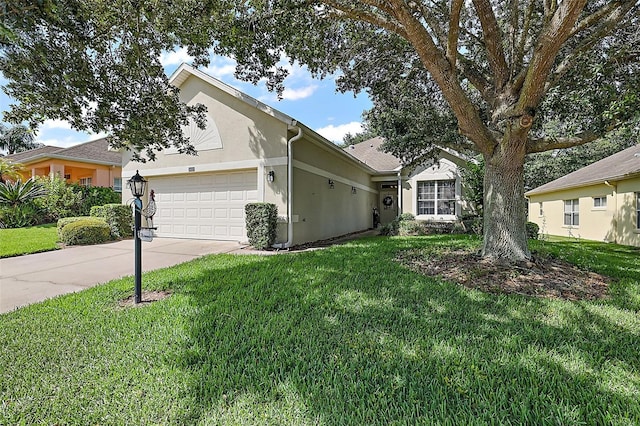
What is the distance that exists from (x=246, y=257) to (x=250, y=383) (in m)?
4.90

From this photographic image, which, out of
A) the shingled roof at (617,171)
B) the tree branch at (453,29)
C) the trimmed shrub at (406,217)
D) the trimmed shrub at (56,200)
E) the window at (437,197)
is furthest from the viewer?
the window at (437,197)

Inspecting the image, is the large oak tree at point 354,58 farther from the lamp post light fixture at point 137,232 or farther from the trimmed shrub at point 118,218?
the trimmed shrub at point 118,218

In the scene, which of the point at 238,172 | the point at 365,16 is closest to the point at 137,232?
the point at 365,16

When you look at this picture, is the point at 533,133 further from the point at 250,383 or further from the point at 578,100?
the point at 250,383

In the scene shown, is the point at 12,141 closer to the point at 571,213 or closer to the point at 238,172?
the point at 238,172

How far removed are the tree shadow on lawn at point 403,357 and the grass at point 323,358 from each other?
13mm

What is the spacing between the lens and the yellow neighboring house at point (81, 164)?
15.9 m

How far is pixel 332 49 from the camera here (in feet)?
25.2

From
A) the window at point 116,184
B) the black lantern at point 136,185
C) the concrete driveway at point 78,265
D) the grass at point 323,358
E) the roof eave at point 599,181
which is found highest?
the window at point 116,184

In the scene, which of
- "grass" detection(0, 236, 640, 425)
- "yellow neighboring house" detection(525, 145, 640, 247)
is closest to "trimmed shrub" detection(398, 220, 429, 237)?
"yellow neighboring house" detection(525, 145, 640, 247)

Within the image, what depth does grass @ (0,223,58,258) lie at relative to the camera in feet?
25.5

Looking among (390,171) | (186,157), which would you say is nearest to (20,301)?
(186,157)

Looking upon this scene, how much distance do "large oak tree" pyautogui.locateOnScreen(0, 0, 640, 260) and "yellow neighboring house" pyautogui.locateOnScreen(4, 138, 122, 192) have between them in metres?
12.0

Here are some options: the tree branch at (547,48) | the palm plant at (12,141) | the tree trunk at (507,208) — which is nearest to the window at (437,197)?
the tree trunk at (507,208)
